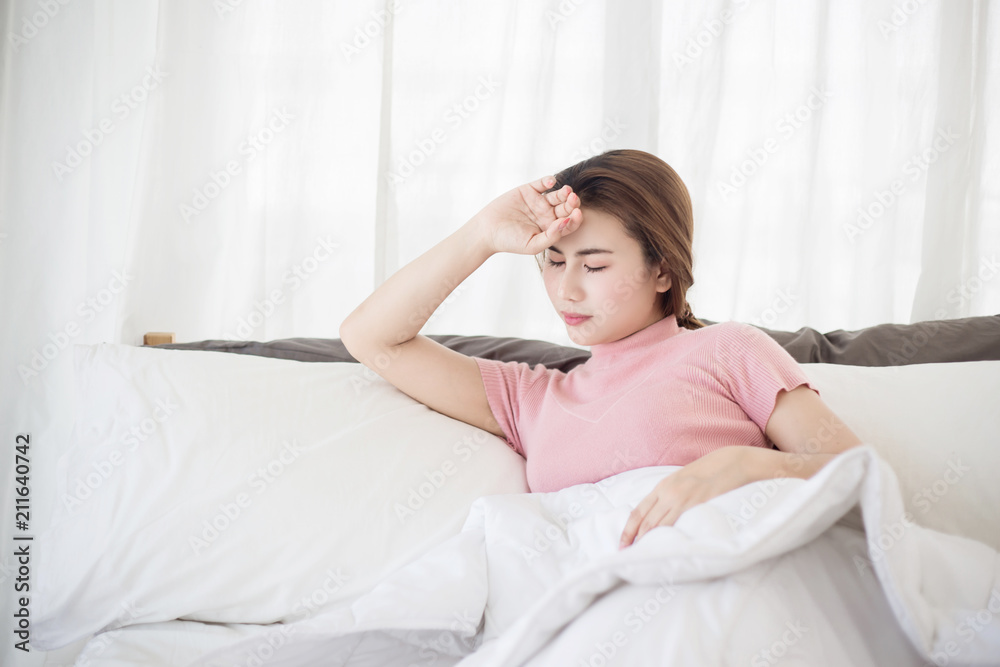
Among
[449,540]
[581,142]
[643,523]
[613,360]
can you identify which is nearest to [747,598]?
[643,523]

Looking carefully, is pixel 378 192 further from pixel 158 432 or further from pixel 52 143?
pixel 158 432

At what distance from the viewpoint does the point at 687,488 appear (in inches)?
31.1

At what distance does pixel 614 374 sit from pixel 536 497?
0.26 m

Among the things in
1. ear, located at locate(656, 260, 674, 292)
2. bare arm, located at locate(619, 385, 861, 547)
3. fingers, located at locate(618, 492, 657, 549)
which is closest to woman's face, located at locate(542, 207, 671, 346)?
ear, located at locate(656, 260, 674, 292)

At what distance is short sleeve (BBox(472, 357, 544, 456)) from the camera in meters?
1.20

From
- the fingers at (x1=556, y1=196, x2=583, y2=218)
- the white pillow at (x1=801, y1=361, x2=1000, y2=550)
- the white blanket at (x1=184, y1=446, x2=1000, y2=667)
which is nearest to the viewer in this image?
the white blanket at (x1=184, y1=446, x2=1000, y2=667)

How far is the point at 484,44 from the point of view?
5.68 ft

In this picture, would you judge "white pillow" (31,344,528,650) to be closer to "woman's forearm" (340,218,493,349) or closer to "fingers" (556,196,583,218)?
"woman's forearm" (340,218,493,349)

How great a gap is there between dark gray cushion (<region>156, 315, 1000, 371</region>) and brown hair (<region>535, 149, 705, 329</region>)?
0.30 meters

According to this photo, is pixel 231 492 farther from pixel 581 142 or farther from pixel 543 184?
pixel 581 142

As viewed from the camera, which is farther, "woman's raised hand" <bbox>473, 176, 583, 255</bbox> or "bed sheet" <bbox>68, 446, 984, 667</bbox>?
"woman's raised hand" <bbox>473, 176, 583, 255</bbox>

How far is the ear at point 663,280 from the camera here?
112 cm

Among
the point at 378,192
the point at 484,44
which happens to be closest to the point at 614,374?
the point at 378,192

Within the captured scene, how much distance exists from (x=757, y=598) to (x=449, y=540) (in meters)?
0.40
